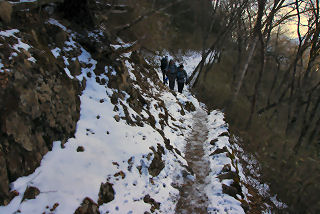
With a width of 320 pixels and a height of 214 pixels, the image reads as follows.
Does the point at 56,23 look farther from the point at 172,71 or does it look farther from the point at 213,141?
the point at 172,71

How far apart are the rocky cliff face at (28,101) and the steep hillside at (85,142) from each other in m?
0.02

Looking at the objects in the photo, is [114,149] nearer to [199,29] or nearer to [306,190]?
[306,190]

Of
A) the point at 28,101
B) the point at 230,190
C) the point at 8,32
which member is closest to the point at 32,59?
the point at 8,32

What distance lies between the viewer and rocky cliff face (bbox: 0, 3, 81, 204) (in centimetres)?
318

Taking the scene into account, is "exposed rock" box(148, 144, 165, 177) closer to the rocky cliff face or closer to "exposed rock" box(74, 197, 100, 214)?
"exposed rock" box(74, 197, 100, 214)

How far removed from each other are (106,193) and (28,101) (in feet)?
6.58

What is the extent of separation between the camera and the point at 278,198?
5395mm

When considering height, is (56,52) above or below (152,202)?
above

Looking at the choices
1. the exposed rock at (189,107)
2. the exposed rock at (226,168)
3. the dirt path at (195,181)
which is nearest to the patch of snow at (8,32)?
the dirt path at (195,181)

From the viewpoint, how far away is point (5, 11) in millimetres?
4449

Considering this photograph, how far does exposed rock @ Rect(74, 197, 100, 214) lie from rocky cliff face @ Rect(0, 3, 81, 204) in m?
0.94

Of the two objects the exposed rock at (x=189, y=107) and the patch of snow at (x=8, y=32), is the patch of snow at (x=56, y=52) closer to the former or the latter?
the patch of snow at (x=8, y=32)

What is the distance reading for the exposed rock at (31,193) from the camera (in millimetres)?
3061

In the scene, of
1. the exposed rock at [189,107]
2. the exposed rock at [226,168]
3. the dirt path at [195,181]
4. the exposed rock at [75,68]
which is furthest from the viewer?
the exposed rock at [189,107]
